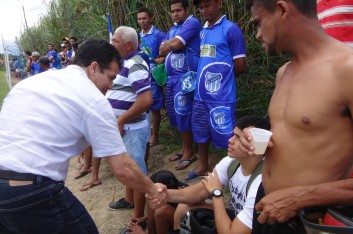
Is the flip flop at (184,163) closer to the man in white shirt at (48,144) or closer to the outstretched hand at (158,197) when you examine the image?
the outstretched hand at (158,197)

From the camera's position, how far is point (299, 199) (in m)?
1.37

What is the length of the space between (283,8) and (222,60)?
2.01 metres

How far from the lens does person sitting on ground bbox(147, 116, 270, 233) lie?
6.59ft

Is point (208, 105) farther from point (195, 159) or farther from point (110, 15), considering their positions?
point (110, 15)

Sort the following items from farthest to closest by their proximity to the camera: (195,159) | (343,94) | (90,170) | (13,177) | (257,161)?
(90,170) < (195,159) < (257,161) < (13,177) < (343,94)

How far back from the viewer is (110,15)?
5.70 meters

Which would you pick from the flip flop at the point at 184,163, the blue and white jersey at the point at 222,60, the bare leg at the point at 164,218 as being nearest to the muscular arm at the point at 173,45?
the blue and white jersey at the point at 222,60

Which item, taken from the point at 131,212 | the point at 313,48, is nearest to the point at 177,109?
the point at 131,212

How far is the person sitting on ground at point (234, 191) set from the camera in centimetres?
201

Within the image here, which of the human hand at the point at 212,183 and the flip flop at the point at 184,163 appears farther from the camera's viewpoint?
the flip flop at the point at 184,163

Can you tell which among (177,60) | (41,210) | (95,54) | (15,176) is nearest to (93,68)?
(95,54)

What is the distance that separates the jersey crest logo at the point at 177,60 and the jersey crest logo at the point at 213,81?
0.64 meters

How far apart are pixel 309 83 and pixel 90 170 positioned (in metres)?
4.05

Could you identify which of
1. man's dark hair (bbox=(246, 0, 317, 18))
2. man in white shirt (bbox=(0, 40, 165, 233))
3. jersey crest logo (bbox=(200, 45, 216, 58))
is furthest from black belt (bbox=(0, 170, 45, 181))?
jersey crest logo (bbox=(200, 45, 216, 58))
